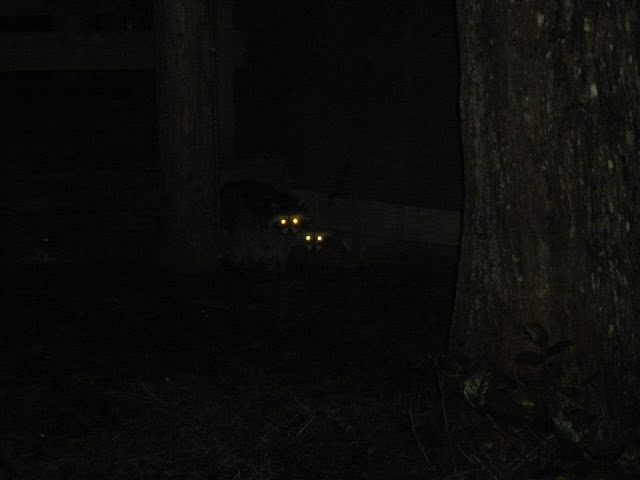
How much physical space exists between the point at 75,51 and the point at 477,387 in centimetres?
646

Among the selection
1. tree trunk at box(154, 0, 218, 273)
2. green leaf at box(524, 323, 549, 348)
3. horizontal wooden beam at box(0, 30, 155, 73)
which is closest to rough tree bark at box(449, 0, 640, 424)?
green leaf at box(524, 323, 549, 348)

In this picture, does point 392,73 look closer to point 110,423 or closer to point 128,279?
point 128,279

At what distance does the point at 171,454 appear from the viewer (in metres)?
4.67

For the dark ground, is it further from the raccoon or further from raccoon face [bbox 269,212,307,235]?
raccoon face [bbox 269,212,307,235]

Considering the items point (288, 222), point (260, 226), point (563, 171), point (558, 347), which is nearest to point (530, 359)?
point (558, 347)

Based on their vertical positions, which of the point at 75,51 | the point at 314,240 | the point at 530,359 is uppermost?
the point at 75,51

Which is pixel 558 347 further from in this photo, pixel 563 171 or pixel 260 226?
pixel 260 226

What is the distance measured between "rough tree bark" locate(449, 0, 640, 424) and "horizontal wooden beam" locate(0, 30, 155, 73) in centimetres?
577

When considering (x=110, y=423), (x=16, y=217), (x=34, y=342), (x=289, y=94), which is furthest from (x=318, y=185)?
(x=110, y=423)

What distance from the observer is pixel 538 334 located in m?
4.32

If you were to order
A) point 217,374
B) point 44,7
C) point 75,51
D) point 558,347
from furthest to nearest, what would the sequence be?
1. point 44,7
2. point 75,51
3. point 217,374
4. point 558,347

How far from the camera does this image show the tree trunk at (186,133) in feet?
27.3

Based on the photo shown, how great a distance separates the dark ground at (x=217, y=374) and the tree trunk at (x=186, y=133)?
0.32 m

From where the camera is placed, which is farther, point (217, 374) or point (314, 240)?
point (314, 240)
